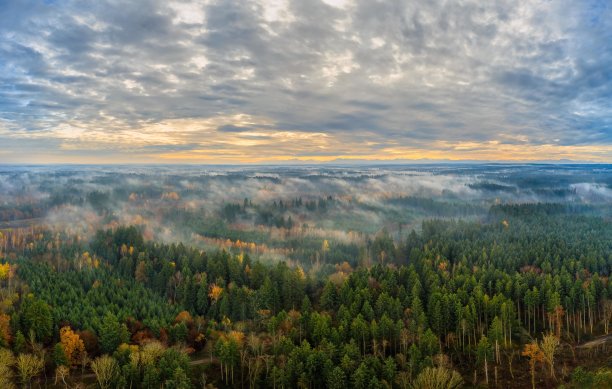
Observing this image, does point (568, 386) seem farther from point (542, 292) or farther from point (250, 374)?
point (250, 374)

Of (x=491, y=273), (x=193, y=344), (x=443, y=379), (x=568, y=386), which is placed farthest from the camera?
(x=491, y=273)

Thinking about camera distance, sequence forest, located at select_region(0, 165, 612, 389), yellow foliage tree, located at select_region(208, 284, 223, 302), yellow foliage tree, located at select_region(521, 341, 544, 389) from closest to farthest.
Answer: forest, located at select_region(0, 165, 612, 389) < yellow foliage tree, located at select_region(521, 341, 544, 389) < yellow foliage tree, located at select_region(208, 284, 223, 302)

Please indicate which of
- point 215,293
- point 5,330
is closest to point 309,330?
point 215,293

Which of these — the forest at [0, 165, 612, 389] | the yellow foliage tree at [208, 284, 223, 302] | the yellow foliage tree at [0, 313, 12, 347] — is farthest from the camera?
the yellow foliage tree at [208, 284, 223, 302]

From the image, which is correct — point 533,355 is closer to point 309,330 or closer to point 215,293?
point 309,330

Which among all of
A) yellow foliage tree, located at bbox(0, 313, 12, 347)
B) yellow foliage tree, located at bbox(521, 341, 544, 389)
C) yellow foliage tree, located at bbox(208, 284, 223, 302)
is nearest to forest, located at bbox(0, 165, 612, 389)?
yellow foliage tree, located at bbox(0, 313, 12, 347)

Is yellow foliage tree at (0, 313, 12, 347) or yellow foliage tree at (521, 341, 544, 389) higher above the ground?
yellow foliage tree at (0, 313, 12, 347)

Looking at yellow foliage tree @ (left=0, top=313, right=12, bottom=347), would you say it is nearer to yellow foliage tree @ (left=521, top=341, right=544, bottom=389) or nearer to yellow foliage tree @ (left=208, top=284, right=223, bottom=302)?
yellow foliage tree @ (left=208, top=284, right=223, bottom=302)

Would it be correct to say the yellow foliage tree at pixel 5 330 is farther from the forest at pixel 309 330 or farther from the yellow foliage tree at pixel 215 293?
the yellow foliage tree at pixel 215 293

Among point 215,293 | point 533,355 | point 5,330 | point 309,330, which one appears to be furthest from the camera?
point 215,293

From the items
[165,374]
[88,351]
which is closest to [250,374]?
[165,374]

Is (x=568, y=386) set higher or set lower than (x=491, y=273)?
lower
